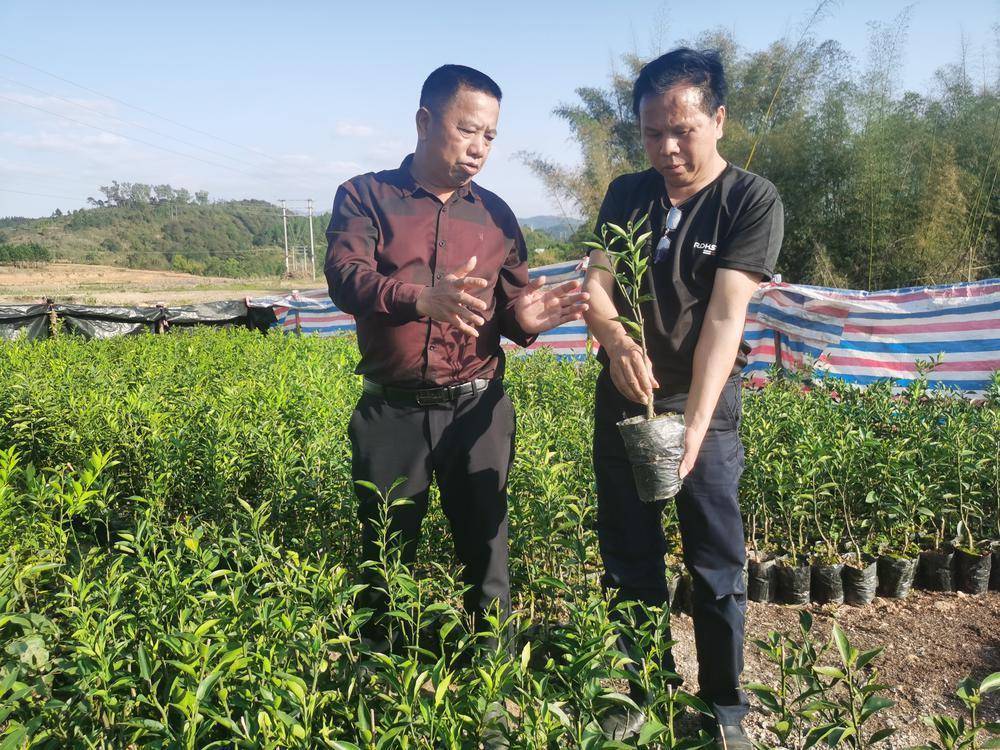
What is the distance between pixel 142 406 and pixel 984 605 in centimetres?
448

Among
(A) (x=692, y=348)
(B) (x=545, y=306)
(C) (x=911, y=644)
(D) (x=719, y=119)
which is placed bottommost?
(C) (x=911, y=644)

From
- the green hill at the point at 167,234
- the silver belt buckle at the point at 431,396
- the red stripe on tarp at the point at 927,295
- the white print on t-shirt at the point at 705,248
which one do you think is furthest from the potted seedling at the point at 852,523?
the green hill at the point at 167,234

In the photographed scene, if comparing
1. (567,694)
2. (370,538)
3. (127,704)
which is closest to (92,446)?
(370,538)

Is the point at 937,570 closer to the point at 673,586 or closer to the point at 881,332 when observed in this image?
the point at 673,586

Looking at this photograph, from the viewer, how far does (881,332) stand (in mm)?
6676

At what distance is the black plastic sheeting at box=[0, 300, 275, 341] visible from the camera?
43.7 ft

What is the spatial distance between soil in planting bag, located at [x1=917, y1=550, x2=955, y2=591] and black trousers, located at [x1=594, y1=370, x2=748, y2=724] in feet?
6.42

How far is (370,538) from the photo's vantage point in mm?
2359

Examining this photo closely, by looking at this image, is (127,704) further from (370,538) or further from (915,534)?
(915,534)

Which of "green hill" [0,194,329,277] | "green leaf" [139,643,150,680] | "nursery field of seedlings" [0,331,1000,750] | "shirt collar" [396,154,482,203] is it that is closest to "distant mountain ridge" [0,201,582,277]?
"green hill" [0,194,329,277]

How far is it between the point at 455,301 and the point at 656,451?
665mm

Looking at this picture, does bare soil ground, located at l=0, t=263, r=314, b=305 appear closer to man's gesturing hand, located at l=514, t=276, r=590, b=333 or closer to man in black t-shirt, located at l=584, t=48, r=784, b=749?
man's gesturing hand, located at l=514, t=276, r=590, b=333

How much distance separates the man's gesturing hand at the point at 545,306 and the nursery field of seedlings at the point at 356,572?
1.84 feet

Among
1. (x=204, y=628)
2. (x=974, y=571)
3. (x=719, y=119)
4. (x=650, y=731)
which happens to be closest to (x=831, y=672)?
(x=650, y=731)
